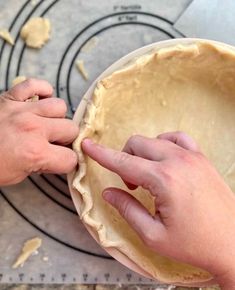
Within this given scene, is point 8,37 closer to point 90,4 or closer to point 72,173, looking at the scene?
point 90,4

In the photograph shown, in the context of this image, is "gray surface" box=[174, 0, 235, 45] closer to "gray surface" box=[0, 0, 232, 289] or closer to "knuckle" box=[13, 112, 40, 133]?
"gray surface" box=[0, 0, 232, 289]

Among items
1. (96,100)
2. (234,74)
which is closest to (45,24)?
(96,100)

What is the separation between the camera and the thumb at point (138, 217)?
2.13 ft

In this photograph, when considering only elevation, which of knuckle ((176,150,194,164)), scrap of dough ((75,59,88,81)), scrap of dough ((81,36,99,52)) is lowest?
scrap of dough ((75,59,88,81))

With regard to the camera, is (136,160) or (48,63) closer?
(136,160)

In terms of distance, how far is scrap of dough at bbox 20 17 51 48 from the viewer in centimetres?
80

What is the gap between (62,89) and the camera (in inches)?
31.9

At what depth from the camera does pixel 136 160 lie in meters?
0.65

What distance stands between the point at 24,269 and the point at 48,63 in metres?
0.28

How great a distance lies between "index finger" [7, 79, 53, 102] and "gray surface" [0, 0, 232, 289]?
0.08m

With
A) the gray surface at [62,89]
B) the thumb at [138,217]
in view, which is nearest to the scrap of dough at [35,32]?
the gray surface at [62,89]

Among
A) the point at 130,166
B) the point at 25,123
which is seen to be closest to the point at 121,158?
the point at 130,166

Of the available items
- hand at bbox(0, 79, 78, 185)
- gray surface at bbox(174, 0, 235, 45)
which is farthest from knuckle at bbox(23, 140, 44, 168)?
gray surface at bbox(174, 0, 235, 45)

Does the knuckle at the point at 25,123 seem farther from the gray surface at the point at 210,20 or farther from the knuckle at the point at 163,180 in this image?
the gray surface at the point at 210,20
